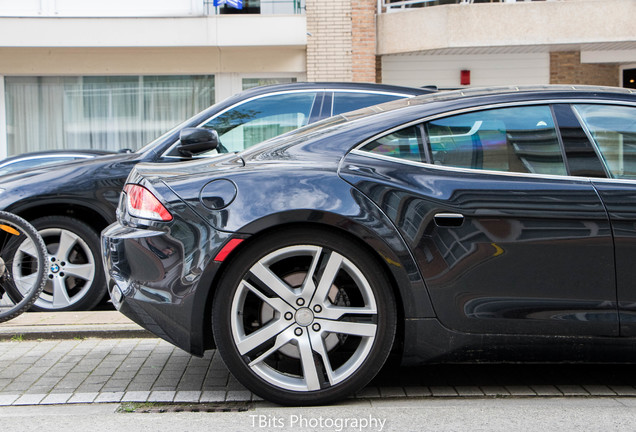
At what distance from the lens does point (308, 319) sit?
12.1 ft

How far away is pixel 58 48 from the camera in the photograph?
1546 centimetres

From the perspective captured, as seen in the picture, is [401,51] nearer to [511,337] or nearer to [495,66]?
[495,66]

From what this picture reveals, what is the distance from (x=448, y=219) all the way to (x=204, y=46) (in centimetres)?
1259

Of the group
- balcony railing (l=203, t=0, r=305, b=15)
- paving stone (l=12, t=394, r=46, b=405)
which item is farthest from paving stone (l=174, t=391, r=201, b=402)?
balcony railing (l=203, t=0, r=305, b=15)

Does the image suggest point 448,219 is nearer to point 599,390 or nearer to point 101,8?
point 599,390

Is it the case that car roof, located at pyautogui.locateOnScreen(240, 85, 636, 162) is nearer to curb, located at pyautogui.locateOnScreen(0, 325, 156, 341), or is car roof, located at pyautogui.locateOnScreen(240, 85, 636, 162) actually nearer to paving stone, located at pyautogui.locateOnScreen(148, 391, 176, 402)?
paving stone, located at pyautogui.locateOnScreen(148, 391, 176, 402)

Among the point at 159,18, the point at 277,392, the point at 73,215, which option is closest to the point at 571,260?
the point at 277,392

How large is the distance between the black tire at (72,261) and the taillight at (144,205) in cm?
214

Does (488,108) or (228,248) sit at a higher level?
(488,108)

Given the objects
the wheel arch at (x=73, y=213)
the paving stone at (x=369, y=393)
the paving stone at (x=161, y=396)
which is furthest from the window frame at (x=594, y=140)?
the wheel arch at (x=73, y=213)

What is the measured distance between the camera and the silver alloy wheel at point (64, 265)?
6.04m

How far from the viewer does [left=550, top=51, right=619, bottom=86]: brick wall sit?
17219 mm

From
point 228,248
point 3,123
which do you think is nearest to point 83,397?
point 228,248

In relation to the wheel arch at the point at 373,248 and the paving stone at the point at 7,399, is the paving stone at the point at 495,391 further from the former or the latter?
→ the paving stone at the point at 7,399
